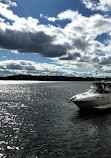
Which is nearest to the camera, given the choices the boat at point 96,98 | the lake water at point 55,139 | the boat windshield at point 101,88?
the lake water at point 55,139

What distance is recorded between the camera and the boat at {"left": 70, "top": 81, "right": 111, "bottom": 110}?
961 inches

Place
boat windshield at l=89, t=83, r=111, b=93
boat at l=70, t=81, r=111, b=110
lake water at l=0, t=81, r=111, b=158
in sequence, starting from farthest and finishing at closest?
boat windshield at l=89, t=83, r=111, b=93 < boat at l=70, t=81, r=111, b=110 < lake water at l=0, t=81, r=111, b=158

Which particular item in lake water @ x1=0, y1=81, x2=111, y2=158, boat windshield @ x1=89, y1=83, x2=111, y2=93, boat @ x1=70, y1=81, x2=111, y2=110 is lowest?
lake water @ x1=0, y1=81, x2=111, y2=158

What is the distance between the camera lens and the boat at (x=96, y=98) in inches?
961

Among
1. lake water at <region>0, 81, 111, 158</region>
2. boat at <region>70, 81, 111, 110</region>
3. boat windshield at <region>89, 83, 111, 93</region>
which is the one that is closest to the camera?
lake water at <region>0, 81, 111, 158</region>

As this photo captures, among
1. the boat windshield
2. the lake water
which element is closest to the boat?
the boat windshield

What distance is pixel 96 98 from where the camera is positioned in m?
24.9

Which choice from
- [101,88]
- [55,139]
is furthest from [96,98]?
[55,139]

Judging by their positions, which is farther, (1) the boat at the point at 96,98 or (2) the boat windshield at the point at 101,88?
(2) the boat windshield at the point at 101,88

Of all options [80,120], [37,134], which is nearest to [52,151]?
[37,134]

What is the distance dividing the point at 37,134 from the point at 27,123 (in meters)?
4.36

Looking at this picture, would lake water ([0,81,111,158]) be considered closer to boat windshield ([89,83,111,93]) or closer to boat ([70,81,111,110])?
boat ([70,81,111,110])

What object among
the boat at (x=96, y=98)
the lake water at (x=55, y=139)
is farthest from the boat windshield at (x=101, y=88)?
the lake water at (x=55, y=139)

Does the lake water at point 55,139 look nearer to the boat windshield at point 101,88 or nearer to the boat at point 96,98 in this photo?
the boat at point 96,98
